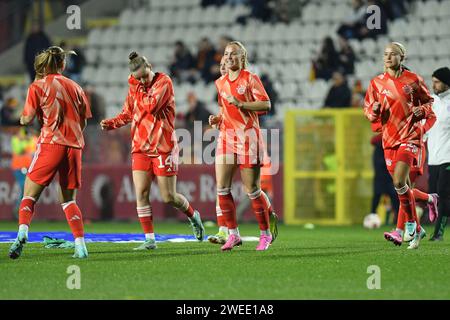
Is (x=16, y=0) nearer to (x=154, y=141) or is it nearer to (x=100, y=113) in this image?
(x=100, y=113)

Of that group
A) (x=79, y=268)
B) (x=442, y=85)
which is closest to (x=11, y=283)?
(x=79, y=268)

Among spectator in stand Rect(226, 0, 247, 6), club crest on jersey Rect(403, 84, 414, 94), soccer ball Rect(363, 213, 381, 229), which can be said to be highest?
spectator in stand Rect(226, 0, 247, 6)

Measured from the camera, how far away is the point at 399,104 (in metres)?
12.1

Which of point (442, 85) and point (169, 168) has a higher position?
point (442, 85)

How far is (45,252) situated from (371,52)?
515 inches

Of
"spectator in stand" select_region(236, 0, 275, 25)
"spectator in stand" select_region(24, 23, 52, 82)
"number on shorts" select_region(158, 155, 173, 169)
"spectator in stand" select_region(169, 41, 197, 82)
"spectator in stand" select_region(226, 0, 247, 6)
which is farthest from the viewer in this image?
"spectator in stand" select_region(226, 0, 247, 6)

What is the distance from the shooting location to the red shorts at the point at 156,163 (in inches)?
486

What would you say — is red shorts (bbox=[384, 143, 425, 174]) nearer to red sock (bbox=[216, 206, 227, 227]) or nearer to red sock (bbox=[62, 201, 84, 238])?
red sock (bbox=[216, 206, 227, 227])

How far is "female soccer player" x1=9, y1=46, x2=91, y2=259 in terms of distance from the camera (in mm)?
10969

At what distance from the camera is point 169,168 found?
488 inches

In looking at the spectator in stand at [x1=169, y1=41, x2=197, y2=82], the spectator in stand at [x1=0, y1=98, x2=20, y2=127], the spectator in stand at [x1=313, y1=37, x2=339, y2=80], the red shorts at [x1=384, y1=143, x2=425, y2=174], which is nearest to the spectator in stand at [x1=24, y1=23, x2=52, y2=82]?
the spectator in stand at [x1=0, y1=98, x2=20, y2=127]

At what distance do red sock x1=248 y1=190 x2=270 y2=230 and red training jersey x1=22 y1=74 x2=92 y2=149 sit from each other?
2.03 meters

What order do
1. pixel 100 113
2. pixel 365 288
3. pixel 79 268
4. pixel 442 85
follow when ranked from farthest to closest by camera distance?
pixel 100 113, pixel 442 85, pixel 79 268, pixel 365 288

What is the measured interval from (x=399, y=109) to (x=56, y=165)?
149 inches
